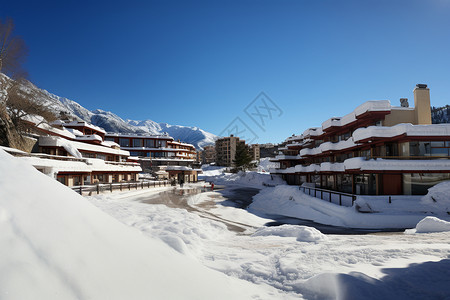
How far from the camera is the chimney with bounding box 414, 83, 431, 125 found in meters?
25.6

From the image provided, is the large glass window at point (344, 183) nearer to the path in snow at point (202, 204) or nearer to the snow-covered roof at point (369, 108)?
the snow-covered roof at point (369, 108)

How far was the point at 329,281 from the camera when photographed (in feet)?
14.5

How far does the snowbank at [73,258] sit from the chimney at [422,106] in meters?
31.4

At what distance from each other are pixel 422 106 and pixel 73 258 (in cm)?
3488

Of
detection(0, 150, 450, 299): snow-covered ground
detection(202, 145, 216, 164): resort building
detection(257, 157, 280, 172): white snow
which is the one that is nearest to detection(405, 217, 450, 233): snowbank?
detection(0, 150, 450, 299): snow-covered ground

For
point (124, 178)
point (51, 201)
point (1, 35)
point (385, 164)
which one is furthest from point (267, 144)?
point (51, 201)

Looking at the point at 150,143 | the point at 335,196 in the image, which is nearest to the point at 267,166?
the point at 150,143

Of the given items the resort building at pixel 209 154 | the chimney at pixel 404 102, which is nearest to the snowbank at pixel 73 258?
the chimney at pixel 404 102

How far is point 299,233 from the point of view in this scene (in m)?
9.95

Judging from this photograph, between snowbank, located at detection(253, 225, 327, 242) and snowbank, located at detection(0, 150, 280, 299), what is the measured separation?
5509mm

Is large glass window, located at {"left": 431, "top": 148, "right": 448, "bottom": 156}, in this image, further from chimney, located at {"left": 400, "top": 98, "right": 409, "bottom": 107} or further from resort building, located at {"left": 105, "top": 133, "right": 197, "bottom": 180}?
resort building, located at {"left": 105, "top": 133, "right": 197, "bottom": 180}

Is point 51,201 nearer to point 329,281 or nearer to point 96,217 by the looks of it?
point 96,217

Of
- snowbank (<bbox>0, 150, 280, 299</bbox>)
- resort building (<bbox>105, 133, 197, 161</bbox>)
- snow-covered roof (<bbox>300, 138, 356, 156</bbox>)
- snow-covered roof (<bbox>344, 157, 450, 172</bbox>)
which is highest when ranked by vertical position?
resort building (<bbox>105, 133, 197, 161</bbox>)

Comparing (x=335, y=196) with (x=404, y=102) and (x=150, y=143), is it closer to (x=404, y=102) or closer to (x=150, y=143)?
(x=404, y=102)
